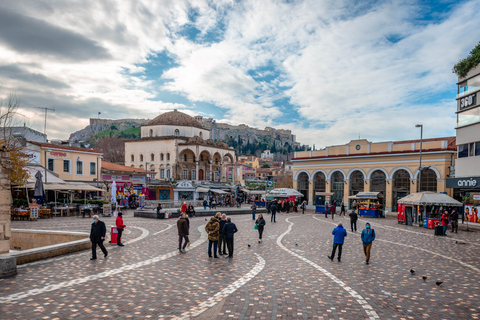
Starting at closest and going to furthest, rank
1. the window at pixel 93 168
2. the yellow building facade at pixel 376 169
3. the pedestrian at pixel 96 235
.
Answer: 1. the pedestrian at pixel 96 235
2. the yellow building facade at pixel 376 169
3. the window at pixel 93 168

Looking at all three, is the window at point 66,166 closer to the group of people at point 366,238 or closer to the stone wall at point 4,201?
the stone wall at point 4,201

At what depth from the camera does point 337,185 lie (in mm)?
43594

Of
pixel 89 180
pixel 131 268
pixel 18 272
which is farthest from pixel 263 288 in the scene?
pixel 89 180

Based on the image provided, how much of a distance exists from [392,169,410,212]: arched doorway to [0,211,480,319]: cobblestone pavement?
81.4ft

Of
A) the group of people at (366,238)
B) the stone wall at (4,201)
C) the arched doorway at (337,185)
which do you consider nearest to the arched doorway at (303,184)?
the arched doorway at (337,185)

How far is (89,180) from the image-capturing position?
39.8 metres

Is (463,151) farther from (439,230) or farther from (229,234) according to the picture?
(229,234)

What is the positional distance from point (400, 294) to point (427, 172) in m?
31.6

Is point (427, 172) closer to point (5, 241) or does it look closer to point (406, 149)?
point (406, 149)

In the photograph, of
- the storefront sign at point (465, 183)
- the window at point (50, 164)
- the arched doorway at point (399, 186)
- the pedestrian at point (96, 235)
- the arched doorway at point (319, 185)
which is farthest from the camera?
the arched doorway at point (319, 185)

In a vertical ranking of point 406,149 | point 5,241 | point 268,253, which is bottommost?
point 268,253

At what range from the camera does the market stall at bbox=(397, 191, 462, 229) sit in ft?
73.1

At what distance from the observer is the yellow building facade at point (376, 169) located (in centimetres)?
3488

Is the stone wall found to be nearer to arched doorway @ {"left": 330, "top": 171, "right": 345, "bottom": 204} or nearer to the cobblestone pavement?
the cobblestone pavement
